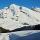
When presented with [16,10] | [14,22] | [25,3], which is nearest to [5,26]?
[14,22]

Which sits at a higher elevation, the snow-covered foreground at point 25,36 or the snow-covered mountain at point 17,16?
the snow-covered mountain at point 17,16

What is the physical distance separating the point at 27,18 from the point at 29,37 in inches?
20.8

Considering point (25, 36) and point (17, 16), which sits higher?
point (17, 16)

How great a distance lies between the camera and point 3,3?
1.45m

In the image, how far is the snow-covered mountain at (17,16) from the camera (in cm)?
130

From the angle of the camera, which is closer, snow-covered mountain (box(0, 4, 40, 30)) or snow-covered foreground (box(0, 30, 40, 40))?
snow-covered foreground (box(0, 30, 40, 40))

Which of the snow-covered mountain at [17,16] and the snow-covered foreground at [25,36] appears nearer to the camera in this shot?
the snow-covered foreground at [25,36]

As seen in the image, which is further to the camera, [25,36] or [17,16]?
[17,16]

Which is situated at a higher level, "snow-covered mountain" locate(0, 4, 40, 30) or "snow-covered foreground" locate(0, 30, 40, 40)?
"snow-covered mountain" locate(0, 4, 40, 30)

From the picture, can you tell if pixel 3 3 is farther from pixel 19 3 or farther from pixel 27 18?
pixel 27 18

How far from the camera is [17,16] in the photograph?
4.54 ft

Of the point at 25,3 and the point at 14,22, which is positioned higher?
the point at 25,3

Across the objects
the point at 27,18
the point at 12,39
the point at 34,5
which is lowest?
the point at 12,39

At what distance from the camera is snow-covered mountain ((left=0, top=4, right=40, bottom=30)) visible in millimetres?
1303
